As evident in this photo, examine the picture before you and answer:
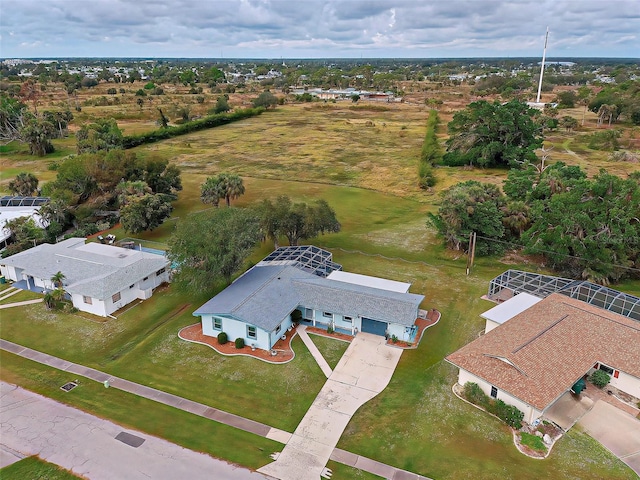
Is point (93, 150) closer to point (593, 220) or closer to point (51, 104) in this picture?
point (593, 220)

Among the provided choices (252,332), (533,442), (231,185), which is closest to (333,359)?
(252,332)

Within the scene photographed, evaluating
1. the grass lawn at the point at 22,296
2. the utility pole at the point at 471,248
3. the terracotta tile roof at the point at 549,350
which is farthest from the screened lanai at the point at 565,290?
the grass lawn at the point at 22,296

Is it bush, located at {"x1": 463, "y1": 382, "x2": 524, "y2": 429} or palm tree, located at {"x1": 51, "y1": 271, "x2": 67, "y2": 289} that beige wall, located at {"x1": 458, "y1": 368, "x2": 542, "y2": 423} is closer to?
bush, located at {"x1": 463, "y1": 382, "x2": 524, "y2": 429}

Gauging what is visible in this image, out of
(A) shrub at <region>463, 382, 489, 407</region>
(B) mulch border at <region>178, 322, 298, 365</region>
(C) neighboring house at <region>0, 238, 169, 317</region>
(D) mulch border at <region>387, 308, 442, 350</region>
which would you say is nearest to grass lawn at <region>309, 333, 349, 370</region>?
(B) mulch border at <region>178, 322, 298, 365</region>

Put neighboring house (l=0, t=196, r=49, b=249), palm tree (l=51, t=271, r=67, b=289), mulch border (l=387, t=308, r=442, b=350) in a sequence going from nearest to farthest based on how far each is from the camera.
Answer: mulch border (l=387, t=308, r=442, b=350)
palm tree (l=51, t=271, r=67, b=289)
neighboring house (l=0, t=196, r=49, b=249)

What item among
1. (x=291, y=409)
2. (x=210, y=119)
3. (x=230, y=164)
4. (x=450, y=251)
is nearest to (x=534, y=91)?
(x=210, y=119)
